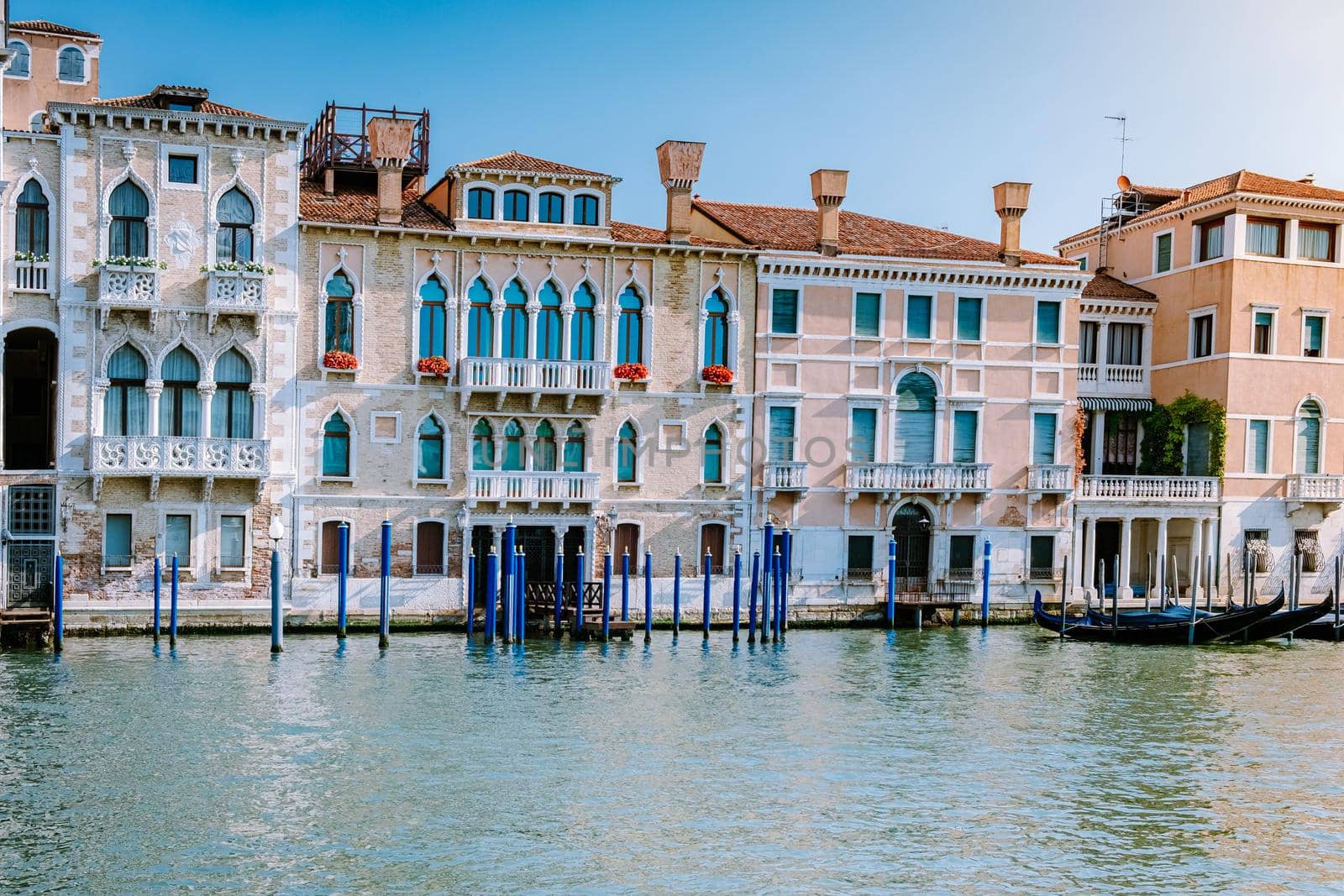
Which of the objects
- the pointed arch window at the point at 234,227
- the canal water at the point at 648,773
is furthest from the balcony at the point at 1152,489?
the pointed arch window at the point at 234,227

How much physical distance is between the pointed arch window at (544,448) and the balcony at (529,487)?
525 mm

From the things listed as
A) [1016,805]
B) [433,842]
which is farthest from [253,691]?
[1016,805]

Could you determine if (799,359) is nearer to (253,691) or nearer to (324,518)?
(324,518)

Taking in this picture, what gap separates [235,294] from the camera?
25312 mm

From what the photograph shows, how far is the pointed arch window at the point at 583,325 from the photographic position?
27641mm

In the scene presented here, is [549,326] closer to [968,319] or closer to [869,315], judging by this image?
[869,315]

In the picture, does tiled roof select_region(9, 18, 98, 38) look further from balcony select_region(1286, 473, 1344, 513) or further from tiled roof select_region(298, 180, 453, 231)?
balcony select_region(1286, 473, 1344, 513)

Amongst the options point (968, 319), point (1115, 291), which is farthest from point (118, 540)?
point (1115, 291)

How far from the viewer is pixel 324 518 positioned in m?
26.1

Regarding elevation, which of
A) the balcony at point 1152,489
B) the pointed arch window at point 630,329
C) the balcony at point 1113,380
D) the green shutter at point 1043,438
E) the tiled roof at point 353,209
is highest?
the tiled roof at point 353,209

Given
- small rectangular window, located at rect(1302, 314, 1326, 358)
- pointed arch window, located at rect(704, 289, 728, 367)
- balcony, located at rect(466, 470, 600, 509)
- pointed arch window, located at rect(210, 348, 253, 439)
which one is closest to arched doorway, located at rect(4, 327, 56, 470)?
pointed arch window, located at rect(210, 348, 253, 439)

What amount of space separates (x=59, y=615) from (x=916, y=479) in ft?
50.6

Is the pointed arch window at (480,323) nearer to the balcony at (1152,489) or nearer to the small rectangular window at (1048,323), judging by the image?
the small rectangular window at (1048,323)

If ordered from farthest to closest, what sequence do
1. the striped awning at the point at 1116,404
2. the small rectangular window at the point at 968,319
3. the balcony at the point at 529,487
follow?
the striped awning at the point at 1116,404
the small rectangular window at the point at 968,319
the balcony at the point at 529,487
